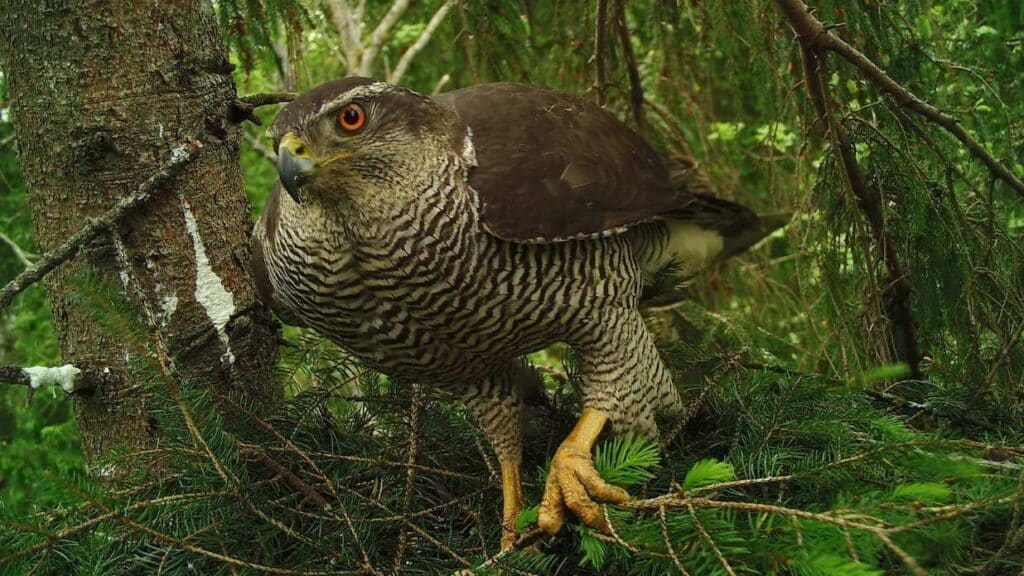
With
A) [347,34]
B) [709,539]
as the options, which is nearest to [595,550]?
[709,539]

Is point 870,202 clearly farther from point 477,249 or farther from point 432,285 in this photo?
point 432,285

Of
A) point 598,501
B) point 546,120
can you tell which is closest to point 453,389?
point 598,501

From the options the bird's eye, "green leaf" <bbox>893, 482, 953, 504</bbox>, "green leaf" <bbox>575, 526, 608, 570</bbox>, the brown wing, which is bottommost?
"green leaf" <bbox>575, 526, 608, 570</bbox>

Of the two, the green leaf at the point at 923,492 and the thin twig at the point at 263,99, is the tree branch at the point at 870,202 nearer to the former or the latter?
the green leaf at the point at 923,492

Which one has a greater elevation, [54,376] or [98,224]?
[98,224]

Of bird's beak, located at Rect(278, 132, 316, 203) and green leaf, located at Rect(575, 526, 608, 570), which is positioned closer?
green leaf, located at Rect(575, 526, 608, 570)

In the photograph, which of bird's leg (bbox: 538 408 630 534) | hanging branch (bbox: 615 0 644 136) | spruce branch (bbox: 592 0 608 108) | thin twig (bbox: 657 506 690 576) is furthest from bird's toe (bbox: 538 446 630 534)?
hanging branch (bbox: 615 0 644 136)

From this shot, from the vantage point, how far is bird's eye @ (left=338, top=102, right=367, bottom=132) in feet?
8.41

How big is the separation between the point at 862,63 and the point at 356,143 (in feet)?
5.29

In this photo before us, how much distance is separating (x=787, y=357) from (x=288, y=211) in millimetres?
2533

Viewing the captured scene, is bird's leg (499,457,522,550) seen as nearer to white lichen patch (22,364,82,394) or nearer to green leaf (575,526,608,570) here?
A: green leaf (575,526,608,570)

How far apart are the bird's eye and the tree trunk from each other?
2.14 feet

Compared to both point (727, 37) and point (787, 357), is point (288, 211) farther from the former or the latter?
point (787, 357)

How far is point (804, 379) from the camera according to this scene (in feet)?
9.32
